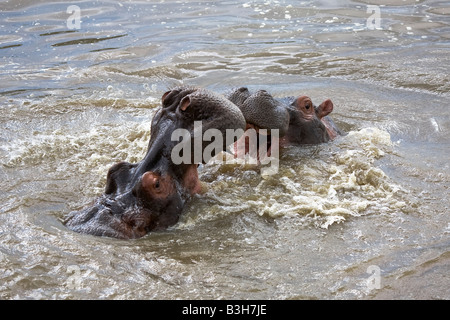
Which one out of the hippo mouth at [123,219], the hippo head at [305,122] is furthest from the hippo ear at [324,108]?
the hippo mouth at [123,219]

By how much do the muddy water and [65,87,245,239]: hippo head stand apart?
9 cm

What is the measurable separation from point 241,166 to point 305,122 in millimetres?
669

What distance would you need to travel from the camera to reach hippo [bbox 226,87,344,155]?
422 centimetres

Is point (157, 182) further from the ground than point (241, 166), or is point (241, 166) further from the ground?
point (157, 182)

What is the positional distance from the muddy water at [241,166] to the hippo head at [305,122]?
0.36 ft

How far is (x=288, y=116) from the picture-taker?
455 centimetres

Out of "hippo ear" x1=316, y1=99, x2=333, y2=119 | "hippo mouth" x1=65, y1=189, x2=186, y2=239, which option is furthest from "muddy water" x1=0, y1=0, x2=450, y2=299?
"hippo ear" x1=316, y1=99, x2=333, y2=119

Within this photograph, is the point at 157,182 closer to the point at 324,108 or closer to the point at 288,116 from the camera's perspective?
the point at 288,116

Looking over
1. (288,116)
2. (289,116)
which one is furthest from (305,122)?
(288,116)

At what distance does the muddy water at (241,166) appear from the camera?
10.1ft

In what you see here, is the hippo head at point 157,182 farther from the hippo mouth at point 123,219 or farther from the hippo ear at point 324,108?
the hippo ear at point 324,108

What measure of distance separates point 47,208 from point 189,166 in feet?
3.24

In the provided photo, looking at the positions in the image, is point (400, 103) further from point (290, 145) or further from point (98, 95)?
point (98, 95)
